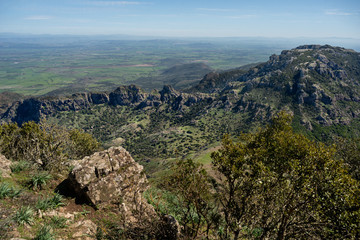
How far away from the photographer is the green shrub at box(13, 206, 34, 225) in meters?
11.8

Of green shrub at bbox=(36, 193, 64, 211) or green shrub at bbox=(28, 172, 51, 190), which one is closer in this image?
green shrub at bbox=(36, 193, 64, 211)

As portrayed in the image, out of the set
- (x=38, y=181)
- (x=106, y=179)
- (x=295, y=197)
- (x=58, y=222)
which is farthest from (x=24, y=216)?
(x=295, y=197)

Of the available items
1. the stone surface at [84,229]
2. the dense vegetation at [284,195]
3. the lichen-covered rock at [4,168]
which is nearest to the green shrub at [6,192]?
the lichen-covered rock at [4,168]

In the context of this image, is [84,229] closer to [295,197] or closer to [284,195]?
[284,195]

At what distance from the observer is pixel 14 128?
52.9m

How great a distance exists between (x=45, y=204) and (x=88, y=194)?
12.4 feet

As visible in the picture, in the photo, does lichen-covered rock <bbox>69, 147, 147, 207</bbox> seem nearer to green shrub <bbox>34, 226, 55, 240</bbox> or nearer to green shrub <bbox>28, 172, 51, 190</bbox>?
green shrub <bbox>28, 172, 51, 190</bbox>

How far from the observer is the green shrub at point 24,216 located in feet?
38.7

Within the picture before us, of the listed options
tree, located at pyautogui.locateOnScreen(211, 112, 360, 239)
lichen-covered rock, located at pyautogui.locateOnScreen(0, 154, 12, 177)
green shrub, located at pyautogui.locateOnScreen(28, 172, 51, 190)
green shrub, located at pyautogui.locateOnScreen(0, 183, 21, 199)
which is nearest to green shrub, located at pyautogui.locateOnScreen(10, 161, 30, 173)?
lichen-covered rock, located at pyautogui.locateOnScreen(0, 154, 12, 177)

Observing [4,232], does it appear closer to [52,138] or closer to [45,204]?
[45,204]

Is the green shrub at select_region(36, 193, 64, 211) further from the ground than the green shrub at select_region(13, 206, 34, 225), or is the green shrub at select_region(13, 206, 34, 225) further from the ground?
the green shrub at select_region(13, 206, 34, 225)

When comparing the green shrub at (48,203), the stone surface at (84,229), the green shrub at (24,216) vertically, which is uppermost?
the green shrub at (24,216)

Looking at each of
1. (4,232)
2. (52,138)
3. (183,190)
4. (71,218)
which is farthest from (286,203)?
(52,138)

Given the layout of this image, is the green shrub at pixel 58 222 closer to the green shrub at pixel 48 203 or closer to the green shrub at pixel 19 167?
the green shrub at pixel 48 203
